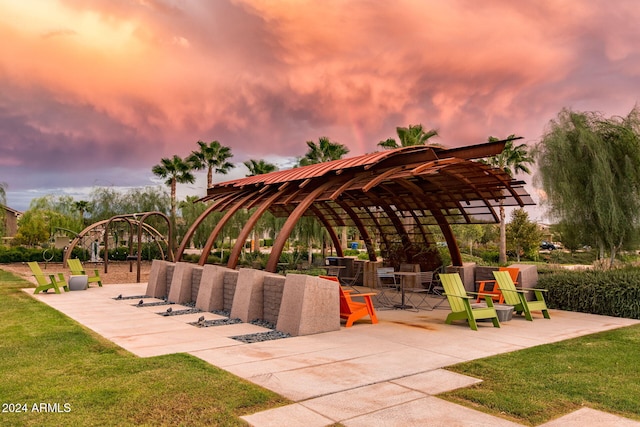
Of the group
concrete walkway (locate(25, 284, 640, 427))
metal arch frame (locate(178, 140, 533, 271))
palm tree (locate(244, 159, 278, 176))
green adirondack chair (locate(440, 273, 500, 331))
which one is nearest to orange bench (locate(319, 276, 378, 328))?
concrete walkway (locate(25, 284, 640, 427))

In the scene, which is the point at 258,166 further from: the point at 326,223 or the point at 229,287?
the point at 229,287

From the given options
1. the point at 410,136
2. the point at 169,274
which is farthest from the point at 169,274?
the point at 410,136

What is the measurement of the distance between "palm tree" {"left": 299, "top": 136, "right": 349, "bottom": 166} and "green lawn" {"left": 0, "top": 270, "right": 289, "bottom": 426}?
26917 mm

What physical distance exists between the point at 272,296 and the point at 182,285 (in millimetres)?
3984

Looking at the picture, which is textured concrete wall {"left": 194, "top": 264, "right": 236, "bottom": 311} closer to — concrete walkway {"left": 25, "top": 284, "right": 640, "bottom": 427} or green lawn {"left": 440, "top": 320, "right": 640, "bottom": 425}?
concrete walkway {"left": 25, "top": 284, "right": 640, "bottom": 427}

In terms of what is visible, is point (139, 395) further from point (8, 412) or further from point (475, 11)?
point (475, 11)

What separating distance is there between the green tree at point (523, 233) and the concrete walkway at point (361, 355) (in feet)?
95.3

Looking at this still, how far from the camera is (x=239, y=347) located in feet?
24.0

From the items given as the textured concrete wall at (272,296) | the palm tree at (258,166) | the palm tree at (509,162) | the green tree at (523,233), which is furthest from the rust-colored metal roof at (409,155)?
the green tree at (523,233)

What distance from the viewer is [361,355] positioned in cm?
685

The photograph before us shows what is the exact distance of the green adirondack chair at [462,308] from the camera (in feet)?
29.6

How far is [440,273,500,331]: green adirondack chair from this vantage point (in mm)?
9016

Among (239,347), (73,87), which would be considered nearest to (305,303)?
(239,347)

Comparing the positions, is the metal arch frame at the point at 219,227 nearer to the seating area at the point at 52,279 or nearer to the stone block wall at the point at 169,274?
the stone block wall at the point at 169,274
